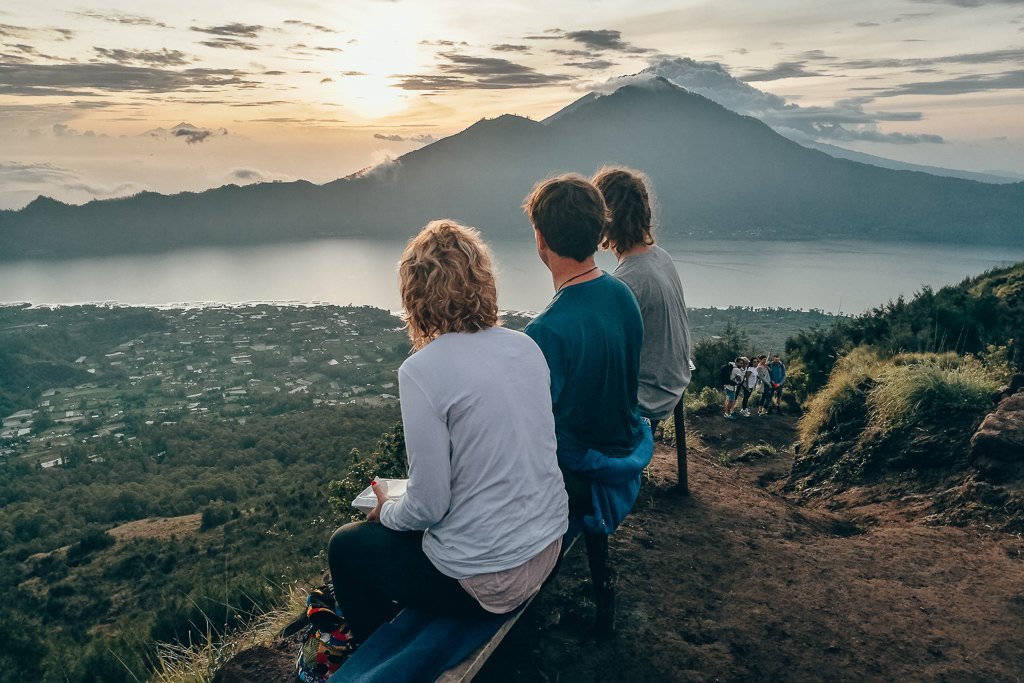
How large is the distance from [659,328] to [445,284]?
5.36 feet

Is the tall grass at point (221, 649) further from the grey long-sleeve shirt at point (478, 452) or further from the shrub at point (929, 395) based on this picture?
the shrub at point (929, 395)

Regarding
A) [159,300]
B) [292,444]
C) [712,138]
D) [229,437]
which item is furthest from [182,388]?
[712,138]

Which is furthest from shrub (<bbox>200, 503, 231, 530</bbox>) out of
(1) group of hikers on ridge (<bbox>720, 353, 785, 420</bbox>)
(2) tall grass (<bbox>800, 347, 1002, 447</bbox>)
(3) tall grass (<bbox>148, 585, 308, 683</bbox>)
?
(2) tall grass (<bbox>800, 347, 1002, 447</bbox>)

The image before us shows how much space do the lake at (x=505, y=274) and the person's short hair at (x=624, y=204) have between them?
213 ft

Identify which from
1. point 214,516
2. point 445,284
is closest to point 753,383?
point 445,284

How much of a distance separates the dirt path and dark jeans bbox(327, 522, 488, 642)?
24.1 inches

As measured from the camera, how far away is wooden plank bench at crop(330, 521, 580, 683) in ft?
5.78

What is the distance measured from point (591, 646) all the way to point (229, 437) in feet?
166

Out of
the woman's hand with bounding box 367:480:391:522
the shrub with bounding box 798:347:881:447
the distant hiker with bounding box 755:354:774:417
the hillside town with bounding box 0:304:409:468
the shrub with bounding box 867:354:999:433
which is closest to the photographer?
the woman's hand with bounding box 367:480:391:522

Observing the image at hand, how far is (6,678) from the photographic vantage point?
41.6 feet

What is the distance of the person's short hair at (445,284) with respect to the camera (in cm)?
173

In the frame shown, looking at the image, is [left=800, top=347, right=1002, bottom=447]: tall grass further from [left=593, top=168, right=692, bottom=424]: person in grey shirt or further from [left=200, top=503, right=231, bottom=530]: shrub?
[left=200, top=503, right=231, bottom=530]: shrub

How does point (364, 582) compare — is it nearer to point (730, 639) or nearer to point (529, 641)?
point (529, 641)

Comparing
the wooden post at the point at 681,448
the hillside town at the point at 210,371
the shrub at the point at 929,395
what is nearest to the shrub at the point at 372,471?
the wooden post at the point at 681,448
